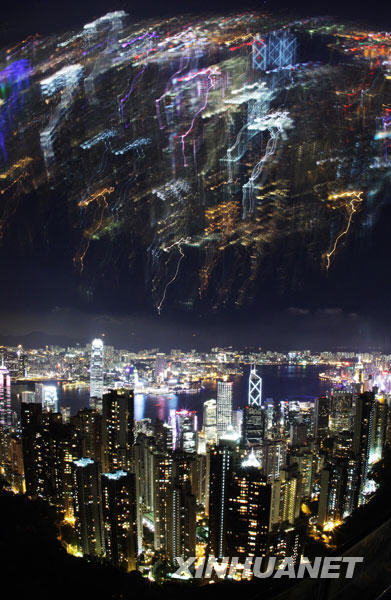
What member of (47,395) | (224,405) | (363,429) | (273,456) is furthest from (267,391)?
(47,395)

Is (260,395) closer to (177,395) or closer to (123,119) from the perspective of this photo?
(177,395)

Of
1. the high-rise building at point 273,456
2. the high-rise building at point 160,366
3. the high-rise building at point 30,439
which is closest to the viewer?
the high-rise building at point 30,439

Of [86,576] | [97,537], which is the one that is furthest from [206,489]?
[86,576]

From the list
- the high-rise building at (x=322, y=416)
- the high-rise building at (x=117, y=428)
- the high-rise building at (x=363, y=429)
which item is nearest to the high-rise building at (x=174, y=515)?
the high-rise building at (x=117, y=428)

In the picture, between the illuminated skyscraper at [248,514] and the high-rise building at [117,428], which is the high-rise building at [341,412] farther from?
the high-rise building at [117,428]

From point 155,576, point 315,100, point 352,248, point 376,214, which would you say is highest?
point 315,100

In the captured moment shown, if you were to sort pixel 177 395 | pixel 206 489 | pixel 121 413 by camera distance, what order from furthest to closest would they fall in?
pixel 177 395, pixel 121 413, pixel 206 489

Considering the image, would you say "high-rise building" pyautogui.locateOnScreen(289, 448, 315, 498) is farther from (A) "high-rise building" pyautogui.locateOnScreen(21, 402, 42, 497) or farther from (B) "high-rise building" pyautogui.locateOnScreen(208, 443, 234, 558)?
(A) "high-rise building" pyautogui.locateOnScreen(21, 402, 42, 497)
